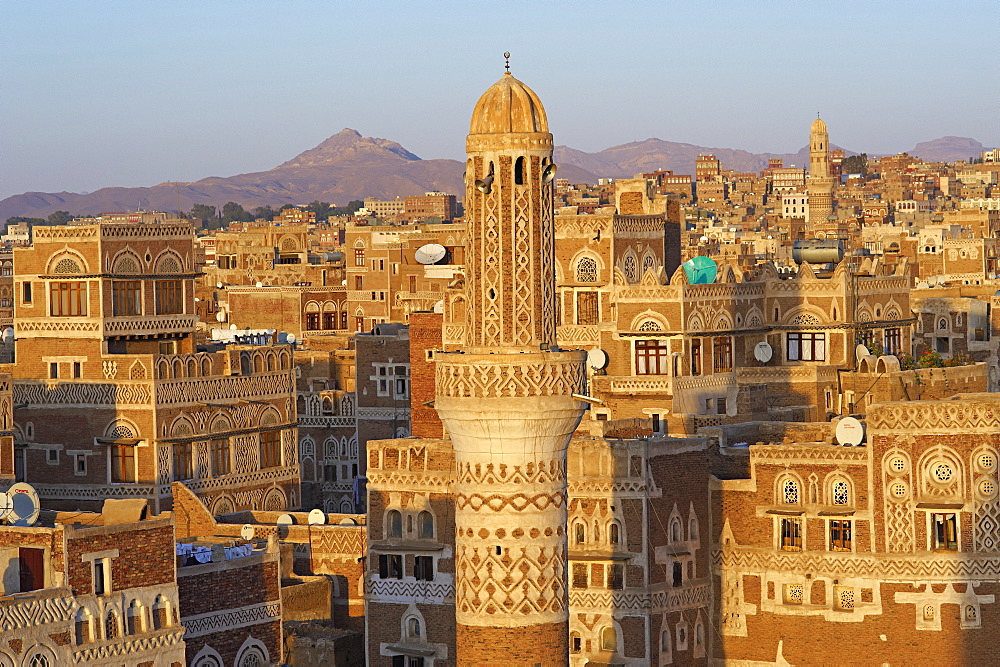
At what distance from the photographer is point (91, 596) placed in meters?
37.5

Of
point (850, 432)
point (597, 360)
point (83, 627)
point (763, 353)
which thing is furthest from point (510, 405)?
point (763, 353)

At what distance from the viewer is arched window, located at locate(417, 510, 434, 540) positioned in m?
47.7

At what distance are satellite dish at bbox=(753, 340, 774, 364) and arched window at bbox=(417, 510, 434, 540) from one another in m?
15.5

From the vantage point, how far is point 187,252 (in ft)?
206

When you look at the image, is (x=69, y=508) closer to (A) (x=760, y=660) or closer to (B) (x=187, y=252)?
(B) (x=187, y=252)

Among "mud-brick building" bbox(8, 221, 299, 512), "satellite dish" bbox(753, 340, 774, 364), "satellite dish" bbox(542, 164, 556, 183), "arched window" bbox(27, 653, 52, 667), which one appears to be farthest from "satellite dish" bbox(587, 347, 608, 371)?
"arched window" bbox(27, 653, 52, 667)

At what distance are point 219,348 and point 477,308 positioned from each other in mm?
31329

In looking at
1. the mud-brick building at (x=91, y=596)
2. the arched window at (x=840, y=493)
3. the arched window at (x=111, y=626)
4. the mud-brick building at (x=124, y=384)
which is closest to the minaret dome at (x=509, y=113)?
the mud-brick building at (x=91, y=596)

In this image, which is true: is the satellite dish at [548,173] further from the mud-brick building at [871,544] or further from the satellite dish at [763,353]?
the satellite dish at [763,353]

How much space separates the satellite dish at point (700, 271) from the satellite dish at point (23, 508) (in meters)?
24.7

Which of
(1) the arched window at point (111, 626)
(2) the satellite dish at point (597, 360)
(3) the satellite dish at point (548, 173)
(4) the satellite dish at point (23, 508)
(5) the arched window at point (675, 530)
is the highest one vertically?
(3) the satellite dish at point (548, 173)

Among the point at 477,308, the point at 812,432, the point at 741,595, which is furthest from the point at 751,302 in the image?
the point at 477,308

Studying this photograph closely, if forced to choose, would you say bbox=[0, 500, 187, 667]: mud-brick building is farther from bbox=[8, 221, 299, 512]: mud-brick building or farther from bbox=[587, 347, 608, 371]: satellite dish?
bbox=[587, 347, 608, 371]: satellite dish

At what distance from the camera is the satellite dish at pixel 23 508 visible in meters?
39.9
